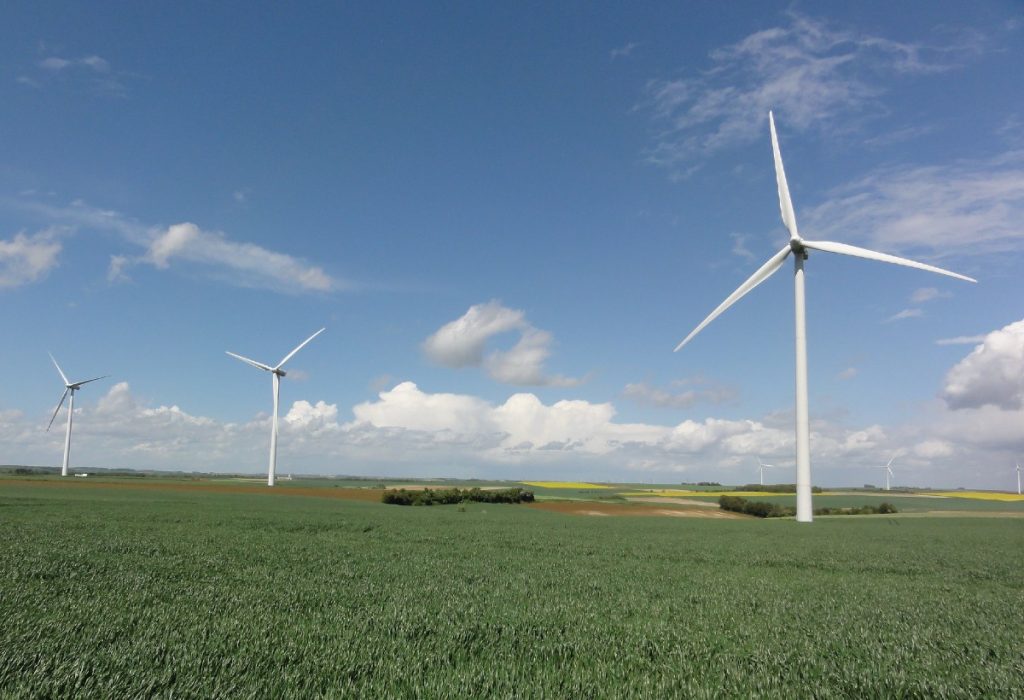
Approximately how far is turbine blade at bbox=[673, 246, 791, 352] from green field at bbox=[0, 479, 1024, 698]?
29.7 metres

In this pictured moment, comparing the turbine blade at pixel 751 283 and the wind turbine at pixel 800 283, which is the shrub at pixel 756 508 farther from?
the turbine blade at pixel 751 283

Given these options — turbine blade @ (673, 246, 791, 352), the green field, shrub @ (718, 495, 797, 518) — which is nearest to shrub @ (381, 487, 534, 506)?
shrub @ (718, 495, 797, 518)

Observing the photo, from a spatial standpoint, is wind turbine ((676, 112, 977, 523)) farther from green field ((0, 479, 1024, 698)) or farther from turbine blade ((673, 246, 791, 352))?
green field ((0, 479, 1024, 698))

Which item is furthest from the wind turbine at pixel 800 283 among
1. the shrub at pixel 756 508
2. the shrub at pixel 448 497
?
the shrub at pixel 448 497

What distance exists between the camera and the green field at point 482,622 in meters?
9.00

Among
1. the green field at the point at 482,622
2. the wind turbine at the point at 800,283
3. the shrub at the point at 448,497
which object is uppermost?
the wind turbine at the point at 800,283

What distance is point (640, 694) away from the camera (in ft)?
27.6

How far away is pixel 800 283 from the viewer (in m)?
58.2

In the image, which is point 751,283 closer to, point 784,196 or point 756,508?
point 784,196

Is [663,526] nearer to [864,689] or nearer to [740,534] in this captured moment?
[740,534]

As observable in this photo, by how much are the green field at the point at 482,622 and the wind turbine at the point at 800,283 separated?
26279mm

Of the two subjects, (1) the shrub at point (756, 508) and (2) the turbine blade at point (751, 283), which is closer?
(2) the turbine blade at point (751, 283)

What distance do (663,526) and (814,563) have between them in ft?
78.2

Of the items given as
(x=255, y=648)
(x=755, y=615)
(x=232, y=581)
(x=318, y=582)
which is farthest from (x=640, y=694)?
(x=232, y=581)
